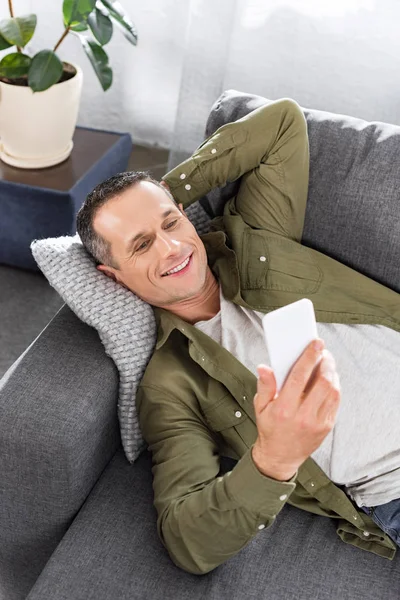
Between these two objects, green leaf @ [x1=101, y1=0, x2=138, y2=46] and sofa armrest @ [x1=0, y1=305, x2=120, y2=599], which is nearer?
sofa armrest @ [x1=0, y1=305, x2=120, y2=599]

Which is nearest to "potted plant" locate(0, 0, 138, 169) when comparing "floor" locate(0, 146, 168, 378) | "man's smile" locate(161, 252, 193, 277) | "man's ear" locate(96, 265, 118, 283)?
"floor" locate(0, 146, 168, 378)

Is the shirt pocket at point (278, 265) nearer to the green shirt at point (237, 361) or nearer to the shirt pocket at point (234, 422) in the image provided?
the green shirt at point (237, 361)

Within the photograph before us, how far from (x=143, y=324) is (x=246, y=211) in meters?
0.41

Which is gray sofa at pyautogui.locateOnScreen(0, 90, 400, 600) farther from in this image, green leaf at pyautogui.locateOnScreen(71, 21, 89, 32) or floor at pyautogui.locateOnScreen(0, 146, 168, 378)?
green leaf at pyautogui.locateOnScreen(71, 21, 89, 32)

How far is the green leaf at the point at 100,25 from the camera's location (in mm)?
2449

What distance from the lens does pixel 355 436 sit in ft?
5.13

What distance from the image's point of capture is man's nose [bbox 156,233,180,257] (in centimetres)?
162

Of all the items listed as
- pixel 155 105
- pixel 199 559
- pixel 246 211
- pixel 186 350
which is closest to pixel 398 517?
pixel 199 559

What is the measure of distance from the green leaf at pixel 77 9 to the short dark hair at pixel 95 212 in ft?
2.91

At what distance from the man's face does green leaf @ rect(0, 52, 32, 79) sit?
3.23 ft

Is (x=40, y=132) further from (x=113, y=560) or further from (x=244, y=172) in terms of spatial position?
(x=113, y=560)

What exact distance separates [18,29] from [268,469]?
168 cm

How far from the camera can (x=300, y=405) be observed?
1120 mm

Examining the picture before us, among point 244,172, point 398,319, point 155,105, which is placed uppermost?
point 244,172
